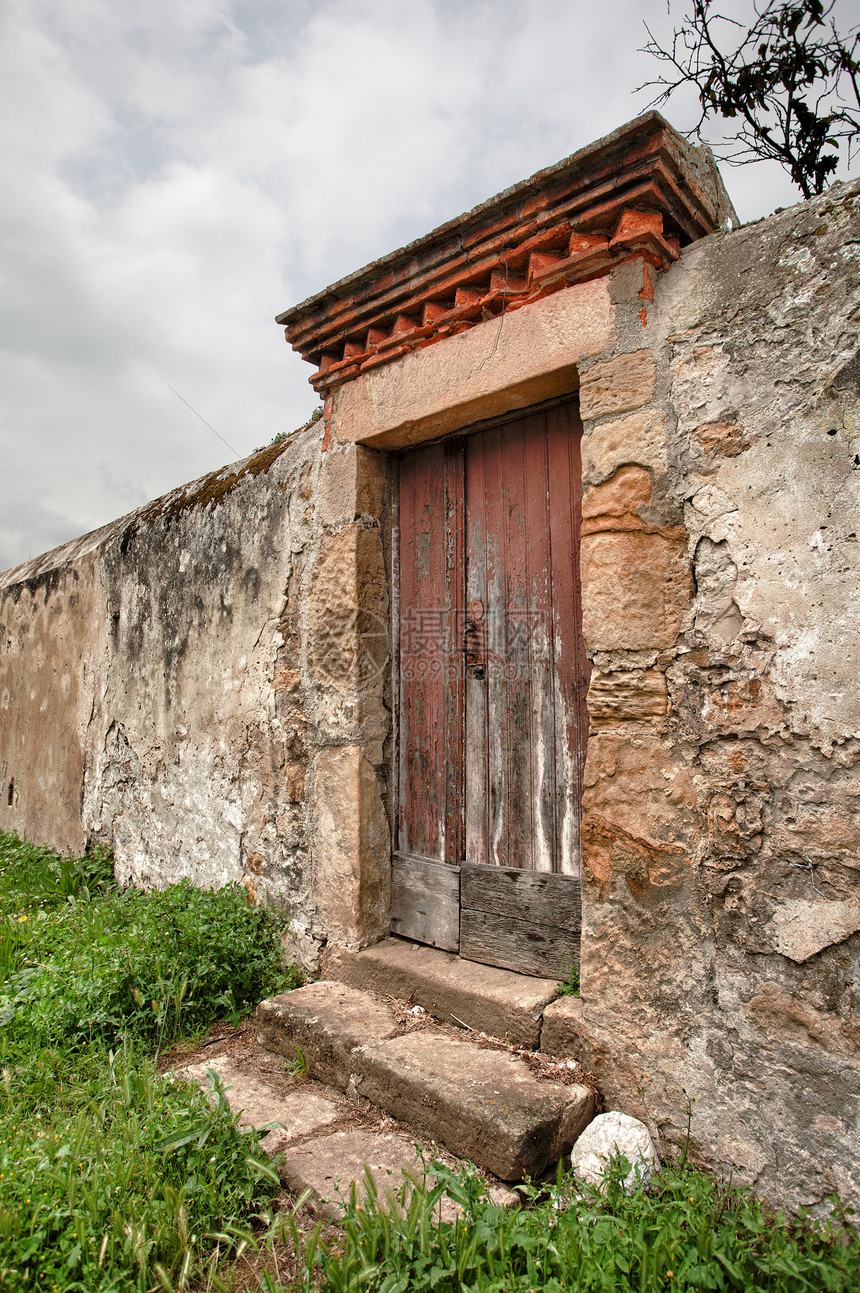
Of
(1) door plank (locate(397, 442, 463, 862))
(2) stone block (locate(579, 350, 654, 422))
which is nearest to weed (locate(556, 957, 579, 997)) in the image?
(1) door plank (locate(397, 442, 463, 862))

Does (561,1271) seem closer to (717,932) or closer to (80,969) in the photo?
(717,932)

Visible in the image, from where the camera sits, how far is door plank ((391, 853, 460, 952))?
2.56m

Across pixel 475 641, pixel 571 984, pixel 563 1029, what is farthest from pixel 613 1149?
pixel 475 641

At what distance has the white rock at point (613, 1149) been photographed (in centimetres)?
169

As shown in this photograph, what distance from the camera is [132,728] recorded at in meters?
4.26

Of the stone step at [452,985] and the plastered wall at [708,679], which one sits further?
the stone step at [452,985]

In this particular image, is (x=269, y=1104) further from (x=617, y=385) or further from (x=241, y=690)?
(x=617, y=385)

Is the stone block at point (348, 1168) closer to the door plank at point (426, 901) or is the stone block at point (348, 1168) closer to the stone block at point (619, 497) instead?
the door plank at point (426, 901)

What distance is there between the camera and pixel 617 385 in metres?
2.00

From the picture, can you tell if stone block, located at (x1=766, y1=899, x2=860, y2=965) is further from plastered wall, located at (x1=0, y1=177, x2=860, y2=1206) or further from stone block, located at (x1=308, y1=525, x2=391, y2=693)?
stone block, located at (x1=308, y1=525, x2=391, y2=693)

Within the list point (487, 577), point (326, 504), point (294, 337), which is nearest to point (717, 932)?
point (487, 577)

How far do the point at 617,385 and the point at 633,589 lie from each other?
1.86 feet

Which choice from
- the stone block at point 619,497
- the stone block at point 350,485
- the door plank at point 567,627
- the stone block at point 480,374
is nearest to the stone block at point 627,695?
the door plank at point 567,627

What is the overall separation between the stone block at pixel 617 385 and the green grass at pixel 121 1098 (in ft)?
6.84
